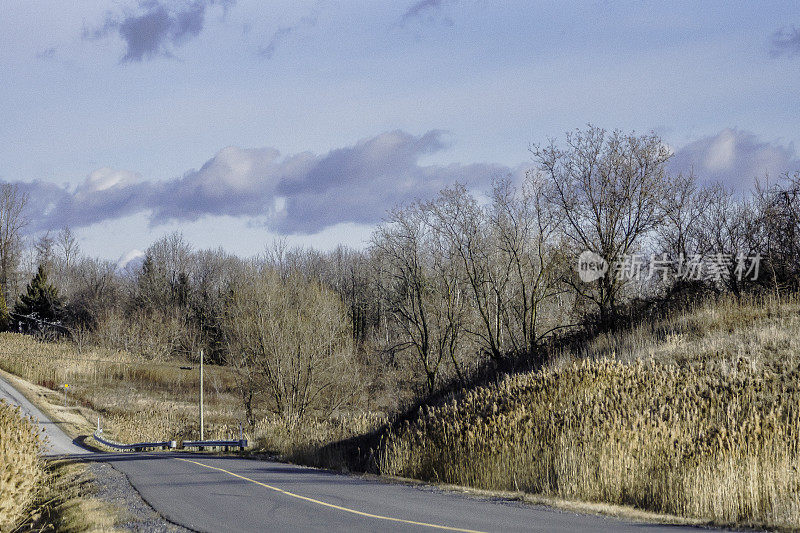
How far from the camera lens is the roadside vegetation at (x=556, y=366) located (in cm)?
1214

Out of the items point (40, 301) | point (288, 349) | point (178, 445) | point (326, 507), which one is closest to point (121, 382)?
point (40, 301)

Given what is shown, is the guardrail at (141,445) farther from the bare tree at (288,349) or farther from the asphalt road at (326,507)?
the asphalt road at (326,507)

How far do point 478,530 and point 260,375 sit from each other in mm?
35377

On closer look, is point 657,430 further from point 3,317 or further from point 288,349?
point 3,317

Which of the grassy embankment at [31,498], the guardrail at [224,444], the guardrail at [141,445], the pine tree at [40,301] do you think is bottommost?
the guardrail at [141,445]

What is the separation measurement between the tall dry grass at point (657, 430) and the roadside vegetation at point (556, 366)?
5 cm

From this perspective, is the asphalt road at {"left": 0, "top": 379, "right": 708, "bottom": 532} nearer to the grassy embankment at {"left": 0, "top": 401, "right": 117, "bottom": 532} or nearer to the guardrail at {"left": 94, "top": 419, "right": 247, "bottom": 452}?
the grassy embankment at {"left": 0, "top": 401, "right": 117, "bottom": 532}

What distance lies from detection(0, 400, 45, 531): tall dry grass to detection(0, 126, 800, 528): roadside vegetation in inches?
321

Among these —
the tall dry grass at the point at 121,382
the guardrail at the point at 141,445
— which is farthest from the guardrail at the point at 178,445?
the tall dry grass at the point at 121,382

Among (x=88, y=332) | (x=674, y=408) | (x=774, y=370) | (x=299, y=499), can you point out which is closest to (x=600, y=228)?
(x=774, y=370)

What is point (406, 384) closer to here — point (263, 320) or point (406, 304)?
point (406, 304)

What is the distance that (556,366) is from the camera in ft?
64.1

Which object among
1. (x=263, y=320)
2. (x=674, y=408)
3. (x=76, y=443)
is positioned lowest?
(x=76, y=443)

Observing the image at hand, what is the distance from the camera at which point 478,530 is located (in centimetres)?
917
